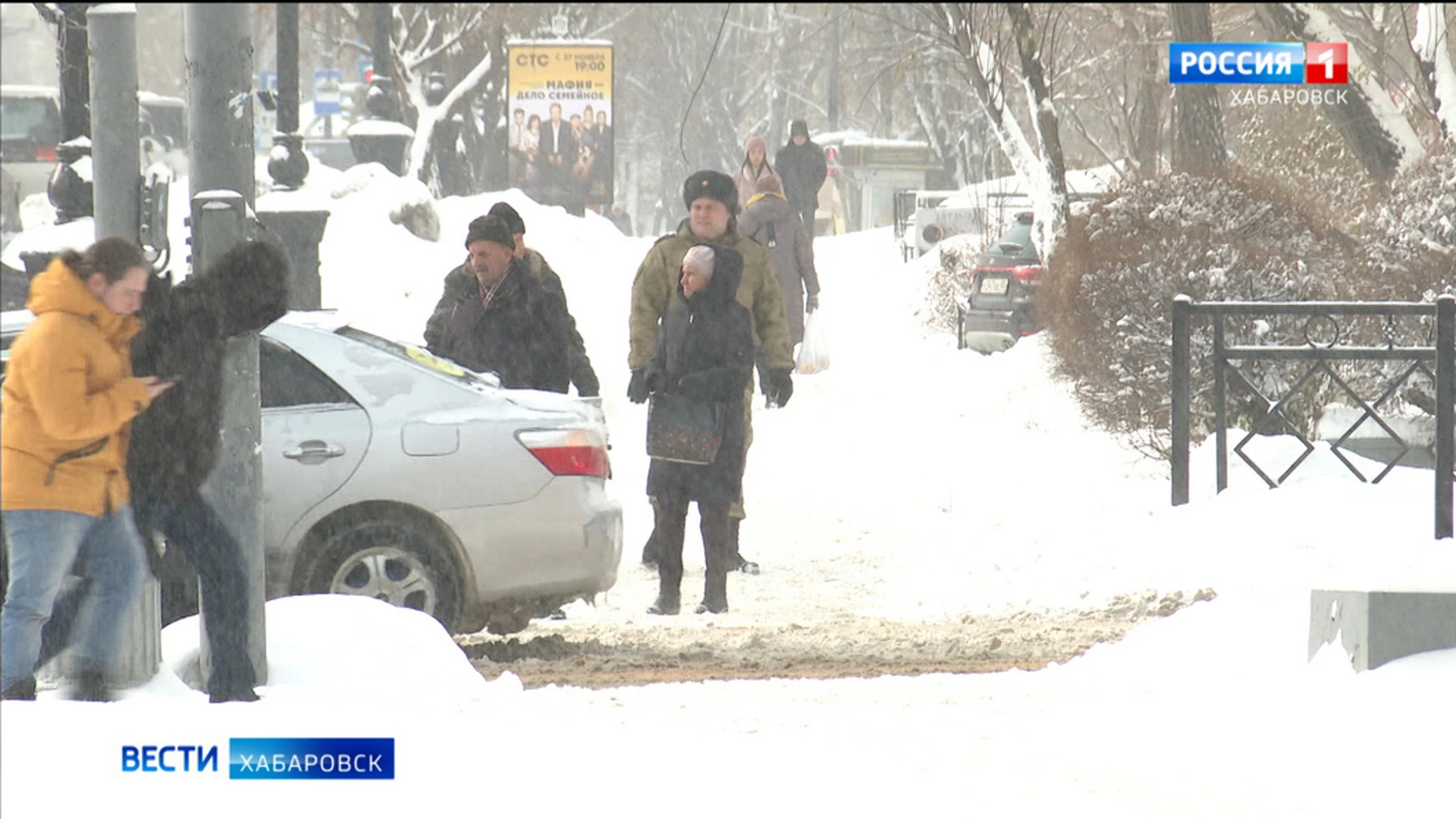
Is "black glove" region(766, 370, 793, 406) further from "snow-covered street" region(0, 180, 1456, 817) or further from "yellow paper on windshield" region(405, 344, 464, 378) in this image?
"yellow paper on windshield" region(405, 344, 464, 378)

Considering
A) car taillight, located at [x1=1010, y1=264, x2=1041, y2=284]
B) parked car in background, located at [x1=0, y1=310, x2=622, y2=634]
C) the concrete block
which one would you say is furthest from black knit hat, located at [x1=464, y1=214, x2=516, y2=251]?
car taillight, located at [x1=1010, y1=264, x2=1041, y2=284]

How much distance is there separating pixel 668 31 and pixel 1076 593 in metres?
5.21

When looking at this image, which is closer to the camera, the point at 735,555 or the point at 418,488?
the point at 418,488

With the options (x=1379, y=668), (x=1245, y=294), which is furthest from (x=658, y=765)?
(x=1245, y=294)

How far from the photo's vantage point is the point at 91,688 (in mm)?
4711

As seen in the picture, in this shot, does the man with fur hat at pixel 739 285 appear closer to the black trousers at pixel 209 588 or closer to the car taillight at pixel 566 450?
the car taillight at pixel 566 450

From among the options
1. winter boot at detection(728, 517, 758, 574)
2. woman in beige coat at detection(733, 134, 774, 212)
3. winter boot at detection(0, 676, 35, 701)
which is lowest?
winter boot at detection(728, 517, 758, 574)

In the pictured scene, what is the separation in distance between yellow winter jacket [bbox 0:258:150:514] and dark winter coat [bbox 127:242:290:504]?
0.08m

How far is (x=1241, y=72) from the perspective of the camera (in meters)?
13.6

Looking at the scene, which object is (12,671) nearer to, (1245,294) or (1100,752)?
(1100,752)

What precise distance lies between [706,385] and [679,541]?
2.30 ft

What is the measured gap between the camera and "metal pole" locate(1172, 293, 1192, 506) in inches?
363

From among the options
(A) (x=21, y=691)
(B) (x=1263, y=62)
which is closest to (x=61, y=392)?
(A) (x=21, y=691)

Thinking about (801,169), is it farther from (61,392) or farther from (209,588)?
(61,392)
